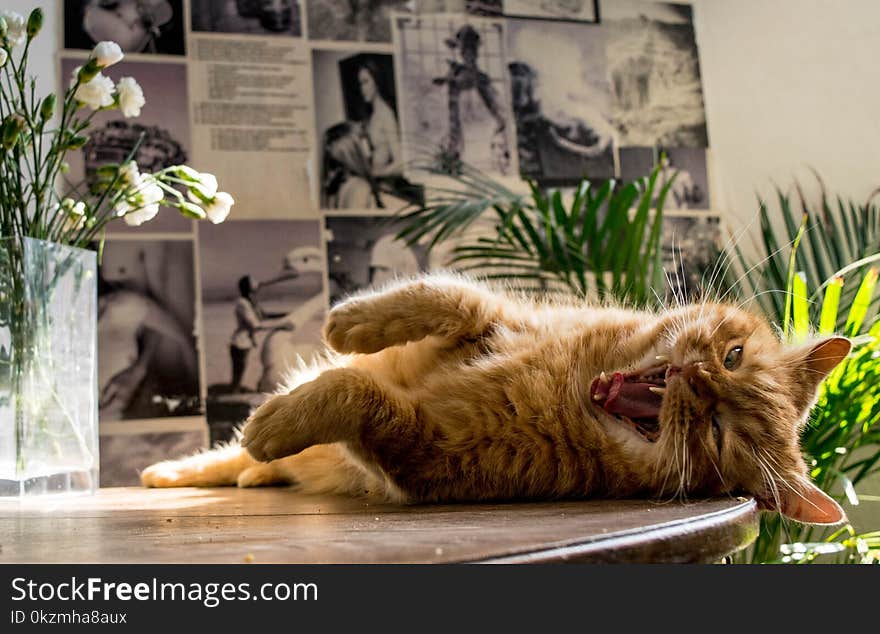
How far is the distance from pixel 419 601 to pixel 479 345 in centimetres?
67

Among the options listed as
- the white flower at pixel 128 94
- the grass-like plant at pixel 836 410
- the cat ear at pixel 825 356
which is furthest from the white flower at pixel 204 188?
the grass-like plant at pixel 836 410

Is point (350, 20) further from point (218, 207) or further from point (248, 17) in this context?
point (218, 207)

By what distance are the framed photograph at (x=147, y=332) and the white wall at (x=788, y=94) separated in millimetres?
1679

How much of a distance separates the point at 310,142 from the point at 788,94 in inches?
55.8

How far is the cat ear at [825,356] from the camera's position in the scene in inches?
42.1

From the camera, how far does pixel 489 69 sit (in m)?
2.60

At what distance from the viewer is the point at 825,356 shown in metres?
1.08

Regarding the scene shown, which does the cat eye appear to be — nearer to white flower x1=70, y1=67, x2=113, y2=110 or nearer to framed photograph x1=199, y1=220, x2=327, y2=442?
white flower x1=70, y1=67, x2=113, y2=110

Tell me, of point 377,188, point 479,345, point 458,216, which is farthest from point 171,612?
point 377,188

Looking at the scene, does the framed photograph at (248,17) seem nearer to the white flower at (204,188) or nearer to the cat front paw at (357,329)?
the white flower at (204,188)

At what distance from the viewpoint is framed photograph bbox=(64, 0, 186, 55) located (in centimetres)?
223

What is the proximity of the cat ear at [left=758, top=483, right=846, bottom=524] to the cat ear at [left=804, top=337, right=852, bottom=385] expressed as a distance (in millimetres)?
169

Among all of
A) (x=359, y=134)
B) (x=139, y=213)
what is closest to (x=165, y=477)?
(x=139, y=213)

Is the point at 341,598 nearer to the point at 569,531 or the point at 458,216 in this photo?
the point at 569,531
